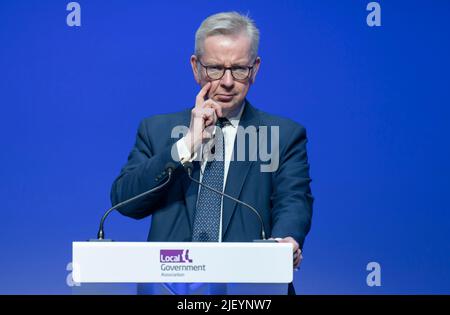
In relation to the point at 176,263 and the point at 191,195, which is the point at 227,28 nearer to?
the point at 191,195

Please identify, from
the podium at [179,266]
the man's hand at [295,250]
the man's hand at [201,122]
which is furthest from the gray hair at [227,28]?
the podium at [179,266]

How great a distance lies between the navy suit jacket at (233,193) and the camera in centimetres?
299

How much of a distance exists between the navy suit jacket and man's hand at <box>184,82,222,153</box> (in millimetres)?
98

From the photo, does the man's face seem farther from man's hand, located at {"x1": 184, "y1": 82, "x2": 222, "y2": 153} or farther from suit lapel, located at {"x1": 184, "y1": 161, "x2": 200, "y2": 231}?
suit lapel, located at {"x1": 184, "y1": 161, "x2": 200, "y2": 231}

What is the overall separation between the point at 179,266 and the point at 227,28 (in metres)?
1.21

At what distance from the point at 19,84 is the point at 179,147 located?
151cm

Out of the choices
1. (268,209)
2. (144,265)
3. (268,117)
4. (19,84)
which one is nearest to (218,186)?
(268,209)

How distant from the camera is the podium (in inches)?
92.0

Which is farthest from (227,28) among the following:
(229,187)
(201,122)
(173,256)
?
(173,256)

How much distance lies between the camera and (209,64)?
10.6 feet

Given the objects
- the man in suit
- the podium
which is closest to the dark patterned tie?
the man in suit

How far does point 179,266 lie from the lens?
92.2 inches

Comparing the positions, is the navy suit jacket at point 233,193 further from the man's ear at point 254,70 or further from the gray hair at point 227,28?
the gray hair at point 227,28
